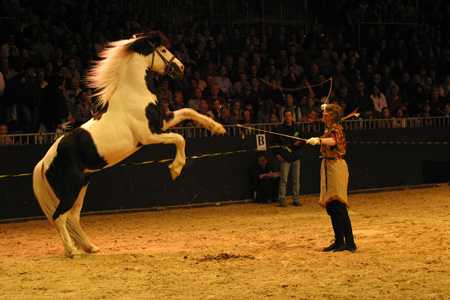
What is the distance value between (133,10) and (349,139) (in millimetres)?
5993

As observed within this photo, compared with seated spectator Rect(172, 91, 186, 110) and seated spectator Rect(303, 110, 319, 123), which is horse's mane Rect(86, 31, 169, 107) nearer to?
seated spectator Rect(172, 91, 186, 110)

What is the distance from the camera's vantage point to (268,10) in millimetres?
21375

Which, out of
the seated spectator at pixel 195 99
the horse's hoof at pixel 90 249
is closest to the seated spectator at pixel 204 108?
the seated spectator at pixel 195 99

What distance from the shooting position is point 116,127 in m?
9.66

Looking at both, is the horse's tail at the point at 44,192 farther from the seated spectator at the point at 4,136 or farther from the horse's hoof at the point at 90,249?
the seated spectator at the point at 4,136

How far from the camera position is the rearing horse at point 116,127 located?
9.68 m

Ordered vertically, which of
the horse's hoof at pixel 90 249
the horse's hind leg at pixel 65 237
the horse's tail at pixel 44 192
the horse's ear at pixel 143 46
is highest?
the horse's ear at pixel 143 46

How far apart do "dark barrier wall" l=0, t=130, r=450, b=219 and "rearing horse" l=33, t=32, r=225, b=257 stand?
3.98 metres

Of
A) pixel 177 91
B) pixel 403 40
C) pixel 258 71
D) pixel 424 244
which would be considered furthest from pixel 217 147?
pixel 403 40

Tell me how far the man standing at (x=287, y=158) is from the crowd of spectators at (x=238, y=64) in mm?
820

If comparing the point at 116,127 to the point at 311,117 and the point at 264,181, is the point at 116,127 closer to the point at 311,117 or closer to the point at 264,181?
the point at 264,181

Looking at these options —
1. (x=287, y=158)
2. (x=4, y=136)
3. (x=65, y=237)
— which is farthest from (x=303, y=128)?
(x=65, y=237)

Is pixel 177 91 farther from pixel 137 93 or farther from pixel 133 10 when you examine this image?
pixel 137 93

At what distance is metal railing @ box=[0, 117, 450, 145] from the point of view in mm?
13703
